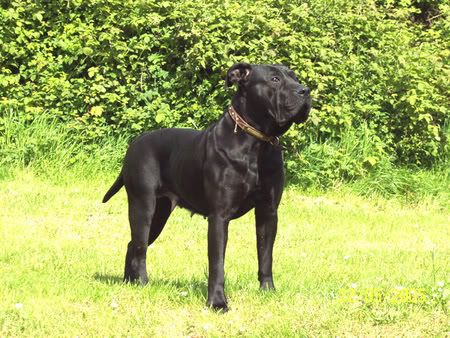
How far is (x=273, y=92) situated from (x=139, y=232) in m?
1.65

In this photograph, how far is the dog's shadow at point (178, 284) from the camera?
6.07 m

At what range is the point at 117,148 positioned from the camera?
36.9 ft

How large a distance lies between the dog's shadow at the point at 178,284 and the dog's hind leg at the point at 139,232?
0.34ft

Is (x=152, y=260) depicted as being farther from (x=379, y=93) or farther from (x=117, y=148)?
(x=379, y=93)

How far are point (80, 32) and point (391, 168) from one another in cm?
454

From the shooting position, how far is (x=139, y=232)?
6539mm

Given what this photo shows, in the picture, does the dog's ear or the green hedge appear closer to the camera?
the dog's ear

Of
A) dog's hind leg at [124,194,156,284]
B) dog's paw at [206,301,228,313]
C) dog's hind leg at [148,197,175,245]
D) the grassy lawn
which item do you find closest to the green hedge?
the grassy lawn

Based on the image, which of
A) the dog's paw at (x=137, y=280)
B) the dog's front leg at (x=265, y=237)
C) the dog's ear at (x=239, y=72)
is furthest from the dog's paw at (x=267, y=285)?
the dog's ear at (x=239, y=72)

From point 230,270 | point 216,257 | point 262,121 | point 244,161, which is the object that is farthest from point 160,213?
point 262,121

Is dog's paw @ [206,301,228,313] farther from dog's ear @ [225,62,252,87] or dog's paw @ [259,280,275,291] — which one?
dog's ear @ [225,62,252,87]

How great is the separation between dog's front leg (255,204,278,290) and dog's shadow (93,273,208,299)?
1.45 ft

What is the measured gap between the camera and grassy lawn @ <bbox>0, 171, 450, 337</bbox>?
5301 millimetres

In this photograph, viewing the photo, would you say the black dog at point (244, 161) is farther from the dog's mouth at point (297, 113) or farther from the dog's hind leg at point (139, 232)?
the dog's hind leg at point (139, 232)
